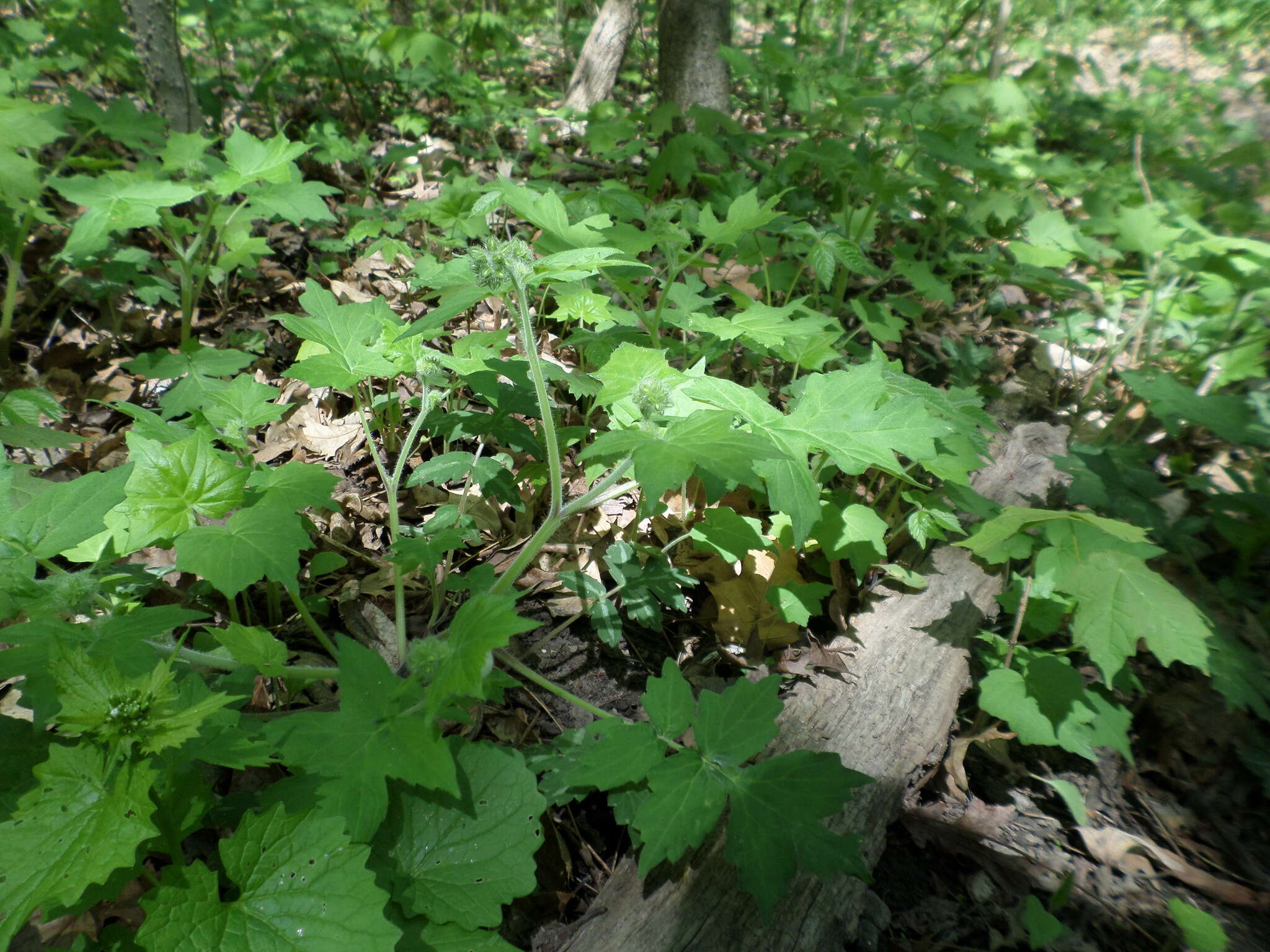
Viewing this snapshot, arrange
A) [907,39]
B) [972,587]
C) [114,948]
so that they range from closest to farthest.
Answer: [114,948] → [972,587] → [907,39]

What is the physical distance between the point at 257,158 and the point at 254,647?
7.74 ft

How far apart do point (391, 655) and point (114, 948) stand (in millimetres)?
951

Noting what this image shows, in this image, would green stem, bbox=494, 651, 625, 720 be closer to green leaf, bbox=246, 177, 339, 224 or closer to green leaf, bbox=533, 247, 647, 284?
green leaf, bbox=533, 247, 647, 284

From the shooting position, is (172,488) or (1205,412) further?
(1205,412)

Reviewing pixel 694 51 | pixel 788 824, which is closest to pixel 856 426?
pixel 788 824

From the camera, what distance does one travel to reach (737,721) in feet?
5.29

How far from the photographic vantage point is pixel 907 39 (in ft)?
27.3

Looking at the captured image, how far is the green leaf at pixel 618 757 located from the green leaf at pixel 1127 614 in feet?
4.35

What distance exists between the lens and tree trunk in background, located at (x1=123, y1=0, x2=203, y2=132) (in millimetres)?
3414

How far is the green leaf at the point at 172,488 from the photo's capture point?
1.65 meters

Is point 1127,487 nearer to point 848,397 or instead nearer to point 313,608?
point 848,397

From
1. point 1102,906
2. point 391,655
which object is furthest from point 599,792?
point 1102,906

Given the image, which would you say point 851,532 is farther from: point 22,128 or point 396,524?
point 22,128

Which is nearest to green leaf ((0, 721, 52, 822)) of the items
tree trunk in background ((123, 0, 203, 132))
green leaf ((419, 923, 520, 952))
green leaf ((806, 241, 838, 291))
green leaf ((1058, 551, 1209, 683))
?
green leaf ((419, 923, 520, 952))
